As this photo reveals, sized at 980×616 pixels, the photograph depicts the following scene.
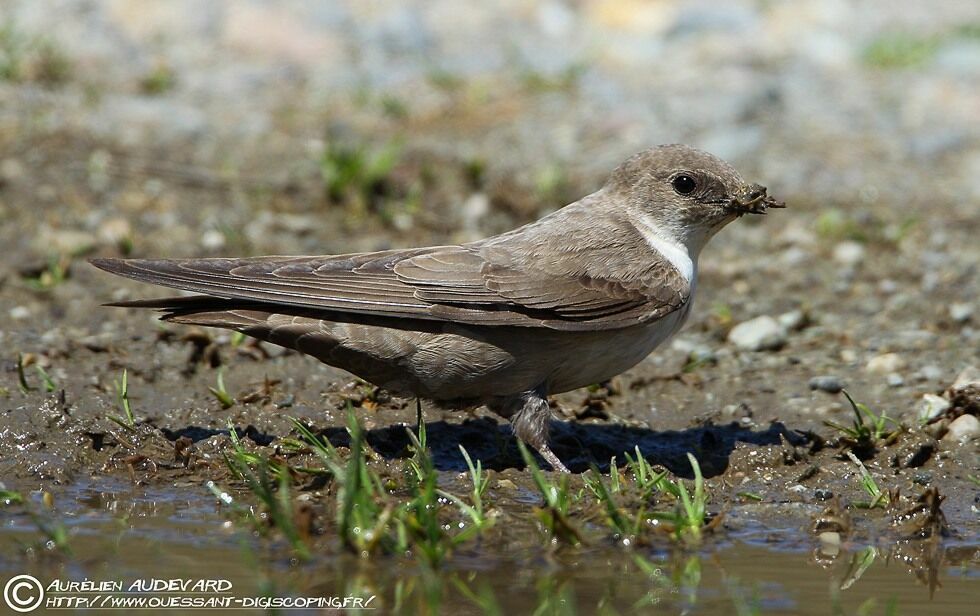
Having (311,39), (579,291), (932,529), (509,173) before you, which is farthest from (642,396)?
(311,39)

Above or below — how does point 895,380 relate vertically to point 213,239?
below

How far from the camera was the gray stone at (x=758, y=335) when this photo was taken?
709cm

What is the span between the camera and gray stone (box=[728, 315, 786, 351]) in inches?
279

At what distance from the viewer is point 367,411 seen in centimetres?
607

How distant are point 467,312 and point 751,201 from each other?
4.47 ft

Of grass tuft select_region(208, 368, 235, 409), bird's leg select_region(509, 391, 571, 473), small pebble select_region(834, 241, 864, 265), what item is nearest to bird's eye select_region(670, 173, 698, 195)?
bird's leg select_region(509, 391, 571, 473)

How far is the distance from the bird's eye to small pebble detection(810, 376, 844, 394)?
1212 millimetres

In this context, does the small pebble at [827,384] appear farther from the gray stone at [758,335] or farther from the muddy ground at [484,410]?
the gray stone at [758,335]

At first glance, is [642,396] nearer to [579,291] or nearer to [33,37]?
[579,291]

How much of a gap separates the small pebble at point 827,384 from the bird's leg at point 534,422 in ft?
5.26

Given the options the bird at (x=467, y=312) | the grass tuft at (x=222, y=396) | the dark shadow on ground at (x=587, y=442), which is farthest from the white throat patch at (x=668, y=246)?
the grass tuft at (x=222, y=396)

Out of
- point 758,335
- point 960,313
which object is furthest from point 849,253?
point 758,335

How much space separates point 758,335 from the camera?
23.4 feet

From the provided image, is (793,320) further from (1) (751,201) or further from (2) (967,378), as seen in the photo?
(1) (751,201)
